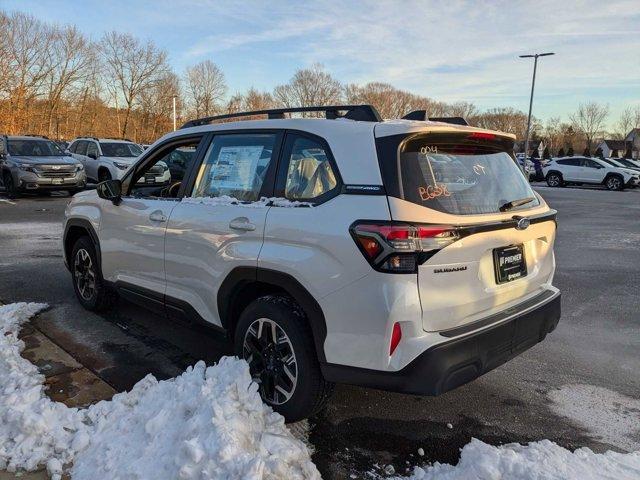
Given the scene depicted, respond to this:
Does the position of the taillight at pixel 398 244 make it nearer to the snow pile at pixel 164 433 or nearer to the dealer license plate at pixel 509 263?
the dealer license plate at pixel 509 263

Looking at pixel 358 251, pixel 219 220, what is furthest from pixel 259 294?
pixel 358 251

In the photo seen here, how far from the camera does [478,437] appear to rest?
125 inches

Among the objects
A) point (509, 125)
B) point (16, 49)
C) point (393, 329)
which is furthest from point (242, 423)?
point (509, 125)

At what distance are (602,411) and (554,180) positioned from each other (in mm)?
28926

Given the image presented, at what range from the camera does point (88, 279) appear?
525 cm

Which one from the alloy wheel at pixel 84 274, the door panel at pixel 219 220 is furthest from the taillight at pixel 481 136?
the alloy wheel at pixel 84 274

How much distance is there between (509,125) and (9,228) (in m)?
97.6

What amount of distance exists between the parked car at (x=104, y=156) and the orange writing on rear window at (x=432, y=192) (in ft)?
52.0

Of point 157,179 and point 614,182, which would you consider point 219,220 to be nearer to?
point 157,179

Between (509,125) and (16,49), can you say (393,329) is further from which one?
(509,125)

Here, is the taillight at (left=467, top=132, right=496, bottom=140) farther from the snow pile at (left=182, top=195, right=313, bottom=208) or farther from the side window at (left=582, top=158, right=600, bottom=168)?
the side window at (left=582, top=158, right=600, bottom=168)

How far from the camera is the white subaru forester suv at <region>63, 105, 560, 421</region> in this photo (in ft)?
8.67

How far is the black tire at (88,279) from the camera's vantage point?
5078 mm

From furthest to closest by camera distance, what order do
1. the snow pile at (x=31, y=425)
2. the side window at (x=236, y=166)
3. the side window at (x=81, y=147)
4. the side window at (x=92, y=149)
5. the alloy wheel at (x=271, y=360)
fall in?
the side window at (x=81, y=147) < the side window at (x=92, y=149) < the side window at (x=236, y=166) < the alloy wheel at (x=271, y=360) < the snow pile at (x=31, y=425)
